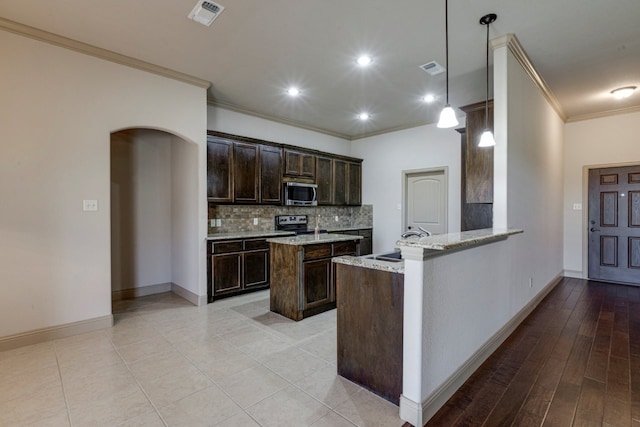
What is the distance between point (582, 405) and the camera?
6.59 feet


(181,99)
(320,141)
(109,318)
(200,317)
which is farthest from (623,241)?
(109,318)

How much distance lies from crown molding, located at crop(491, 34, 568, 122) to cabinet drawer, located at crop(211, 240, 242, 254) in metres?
3.89

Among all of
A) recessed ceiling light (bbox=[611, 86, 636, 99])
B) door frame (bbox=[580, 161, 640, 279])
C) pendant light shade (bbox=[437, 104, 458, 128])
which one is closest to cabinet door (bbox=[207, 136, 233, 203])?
pendant light shade (bbox=[437, 104, 458, 128])

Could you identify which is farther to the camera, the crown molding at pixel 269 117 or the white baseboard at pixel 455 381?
the crown molding at pixel 269 117

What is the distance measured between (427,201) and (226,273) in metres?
4.01

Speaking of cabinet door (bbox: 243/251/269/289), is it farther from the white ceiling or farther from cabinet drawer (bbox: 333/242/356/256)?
the white ceiling

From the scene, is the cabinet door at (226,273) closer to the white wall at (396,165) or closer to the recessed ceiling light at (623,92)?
the white wall at (396,165)

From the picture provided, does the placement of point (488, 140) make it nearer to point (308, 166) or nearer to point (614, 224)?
point (308, 166)

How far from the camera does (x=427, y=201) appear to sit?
6.02m

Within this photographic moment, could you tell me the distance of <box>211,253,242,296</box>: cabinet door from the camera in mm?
4168

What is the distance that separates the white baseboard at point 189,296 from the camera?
159 inches

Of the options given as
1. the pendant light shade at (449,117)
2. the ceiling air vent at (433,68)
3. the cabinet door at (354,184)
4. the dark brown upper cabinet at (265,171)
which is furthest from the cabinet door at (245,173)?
the pendant light shade at (449,117)

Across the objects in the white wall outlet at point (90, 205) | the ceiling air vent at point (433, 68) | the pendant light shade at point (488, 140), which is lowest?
the white wall outlet at point (90, 205)

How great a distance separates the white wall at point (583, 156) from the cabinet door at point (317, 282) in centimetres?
497
